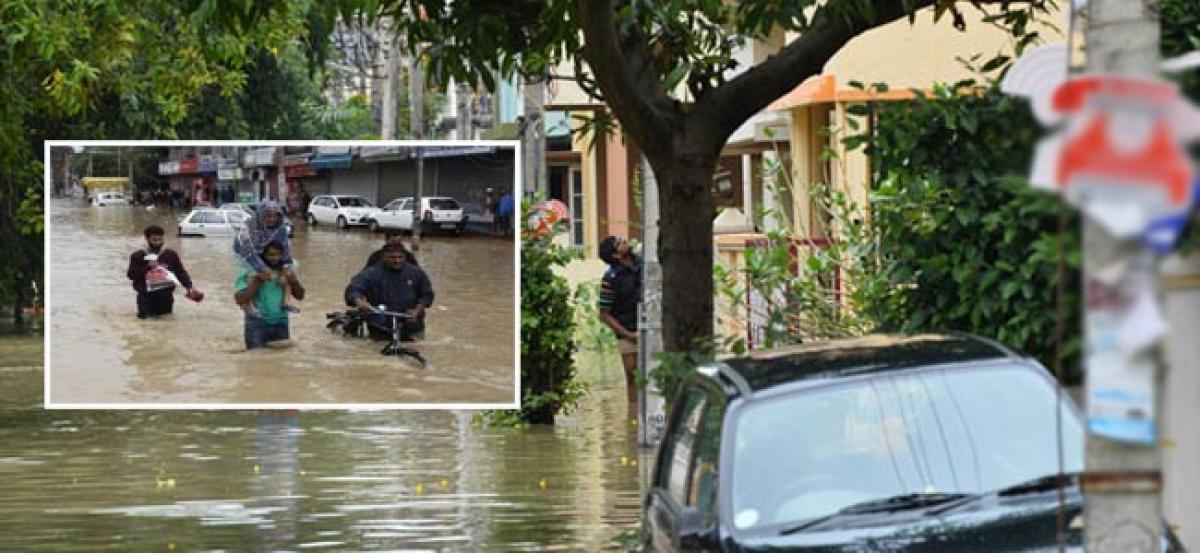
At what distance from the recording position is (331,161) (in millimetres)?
20188

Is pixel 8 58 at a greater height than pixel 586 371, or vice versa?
pixel 8 58

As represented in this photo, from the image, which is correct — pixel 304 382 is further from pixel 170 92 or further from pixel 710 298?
pixel 710 298

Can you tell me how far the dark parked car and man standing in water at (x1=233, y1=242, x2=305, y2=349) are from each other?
38.7 feet

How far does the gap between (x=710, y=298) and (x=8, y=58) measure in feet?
34.7

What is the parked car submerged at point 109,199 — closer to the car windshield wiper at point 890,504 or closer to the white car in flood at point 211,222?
the white car in flood at point 211,222

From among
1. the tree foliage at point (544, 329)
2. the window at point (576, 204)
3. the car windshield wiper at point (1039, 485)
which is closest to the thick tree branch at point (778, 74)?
the car windshield wiper at point (1039, 485)

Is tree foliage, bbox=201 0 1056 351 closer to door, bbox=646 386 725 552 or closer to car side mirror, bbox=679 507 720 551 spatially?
door, bbox=646 386 725 552

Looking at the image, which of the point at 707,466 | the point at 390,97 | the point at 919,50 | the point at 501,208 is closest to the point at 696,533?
the point at 707,466

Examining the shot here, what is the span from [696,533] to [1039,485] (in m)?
1.14

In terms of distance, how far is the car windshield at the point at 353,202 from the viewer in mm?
20156

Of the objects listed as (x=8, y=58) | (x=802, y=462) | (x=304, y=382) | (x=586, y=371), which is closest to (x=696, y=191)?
(x=802, y=462)

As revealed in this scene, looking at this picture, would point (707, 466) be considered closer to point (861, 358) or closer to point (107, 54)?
point (861, 358)

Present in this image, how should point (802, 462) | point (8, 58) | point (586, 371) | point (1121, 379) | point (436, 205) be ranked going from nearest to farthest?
point (1121, 379), point (802, 462), point (436, 205), point (8, 58), point (586, 371)

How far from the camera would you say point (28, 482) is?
18.5 meters
